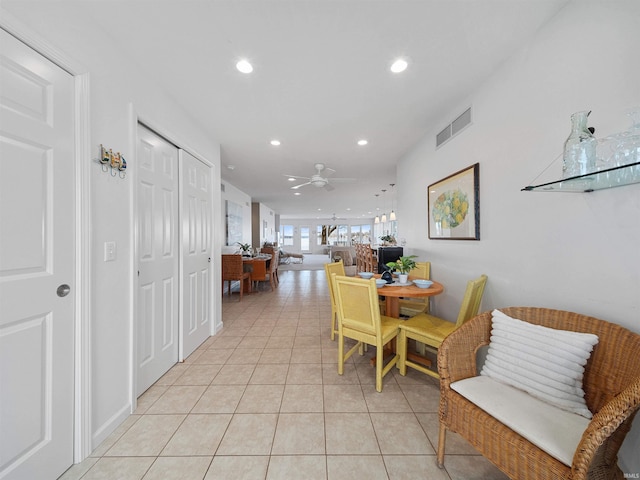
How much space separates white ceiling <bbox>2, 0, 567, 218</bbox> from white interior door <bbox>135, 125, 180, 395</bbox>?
628mm

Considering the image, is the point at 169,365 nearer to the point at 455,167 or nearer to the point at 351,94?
the point at 351,94

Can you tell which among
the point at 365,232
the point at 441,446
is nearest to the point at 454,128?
the point at 441,446

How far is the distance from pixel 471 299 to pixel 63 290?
258 cm

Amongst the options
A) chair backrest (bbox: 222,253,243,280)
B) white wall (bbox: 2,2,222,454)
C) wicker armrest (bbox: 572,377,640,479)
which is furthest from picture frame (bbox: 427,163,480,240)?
chair backrest (bbox: 222,253,243,280)

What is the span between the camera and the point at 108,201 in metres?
1.45

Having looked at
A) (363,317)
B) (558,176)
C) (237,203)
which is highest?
(237,203)

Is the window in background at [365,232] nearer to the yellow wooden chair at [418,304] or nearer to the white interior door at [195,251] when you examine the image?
the yellow wooden chair at [418,304]

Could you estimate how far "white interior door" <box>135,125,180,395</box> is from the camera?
1801 millimetres

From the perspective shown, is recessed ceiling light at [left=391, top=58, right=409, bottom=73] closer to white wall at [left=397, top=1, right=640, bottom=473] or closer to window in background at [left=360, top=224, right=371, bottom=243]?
white wall at [left=397, top=1, right=640, bottom=473]

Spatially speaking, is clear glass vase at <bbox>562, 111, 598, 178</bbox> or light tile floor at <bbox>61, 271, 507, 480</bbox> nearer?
clear glass vase at <bbox>562, 111, 598, 178</bbox>

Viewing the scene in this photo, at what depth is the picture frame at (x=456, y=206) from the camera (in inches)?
79.9

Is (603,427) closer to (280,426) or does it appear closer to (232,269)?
(280,426)

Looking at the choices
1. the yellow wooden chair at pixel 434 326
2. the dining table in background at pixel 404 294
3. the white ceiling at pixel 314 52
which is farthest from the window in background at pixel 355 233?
the yellow wooden chair at pixel 434 326

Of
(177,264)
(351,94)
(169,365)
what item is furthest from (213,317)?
(351,94)
